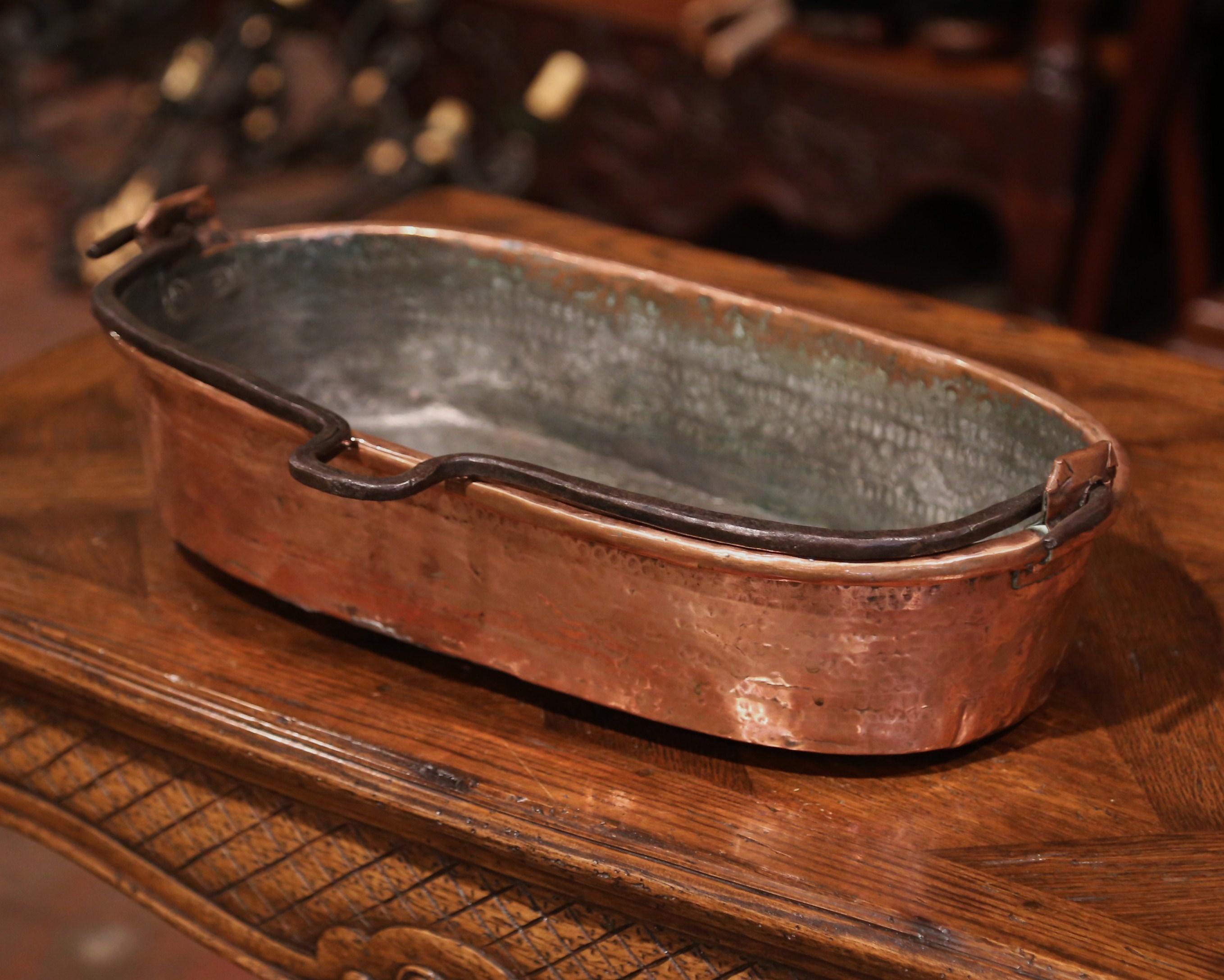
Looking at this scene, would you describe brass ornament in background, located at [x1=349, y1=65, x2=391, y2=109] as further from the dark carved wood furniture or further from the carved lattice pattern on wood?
the carved lattice pattern on wood

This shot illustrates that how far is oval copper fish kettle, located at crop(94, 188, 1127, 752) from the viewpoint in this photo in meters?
0.57

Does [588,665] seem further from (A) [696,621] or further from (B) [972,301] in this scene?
(B) [972,301]

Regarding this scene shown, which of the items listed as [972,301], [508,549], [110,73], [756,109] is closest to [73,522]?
[508,549]

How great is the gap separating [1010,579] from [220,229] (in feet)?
1.78

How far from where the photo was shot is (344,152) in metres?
2.63

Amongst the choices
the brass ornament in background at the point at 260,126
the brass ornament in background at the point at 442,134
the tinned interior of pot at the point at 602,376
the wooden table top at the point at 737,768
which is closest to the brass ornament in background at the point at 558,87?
the brass ornament in background at the point at 442,134

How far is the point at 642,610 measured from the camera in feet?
1.98

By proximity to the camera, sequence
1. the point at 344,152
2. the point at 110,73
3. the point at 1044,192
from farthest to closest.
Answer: the point at 110,73, the point at 344,152, the point at 1044,192

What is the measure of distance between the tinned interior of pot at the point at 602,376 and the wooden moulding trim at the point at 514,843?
0.75 ft

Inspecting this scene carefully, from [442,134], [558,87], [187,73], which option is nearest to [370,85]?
[442,134]

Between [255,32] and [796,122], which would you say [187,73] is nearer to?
[255,32]

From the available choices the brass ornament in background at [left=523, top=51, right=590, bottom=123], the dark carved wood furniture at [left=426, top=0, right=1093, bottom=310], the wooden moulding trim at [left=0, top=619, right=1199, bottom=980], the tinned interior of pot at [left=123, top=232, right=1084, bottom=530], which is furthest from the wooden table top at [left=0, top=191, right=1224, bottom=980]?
the brass ornament in background at [left=523, top=51, right=590, bottom=123]

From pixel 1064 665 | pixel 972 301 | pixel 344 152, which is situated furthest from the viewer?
pixel 344 152

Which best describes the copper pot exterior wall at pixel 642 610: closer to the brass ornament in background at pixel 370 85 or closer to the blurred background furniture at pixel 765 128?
the blurred background furniture at pixel 765 128
